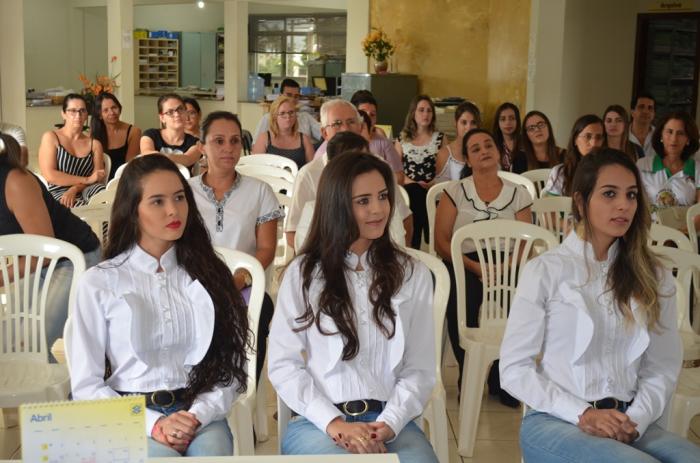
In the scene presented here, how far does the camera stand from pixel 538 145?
20.9ft

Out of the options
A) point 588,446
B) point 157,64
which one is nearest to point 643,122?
point 588,446

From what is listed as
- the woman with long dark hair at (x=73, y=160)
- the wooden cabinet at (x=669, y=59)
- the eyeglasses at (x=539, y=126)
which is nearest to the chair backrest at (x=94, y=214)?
the woman with long dark hair at (x=73, y=160)

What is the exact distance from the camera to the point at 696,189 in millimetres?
5426

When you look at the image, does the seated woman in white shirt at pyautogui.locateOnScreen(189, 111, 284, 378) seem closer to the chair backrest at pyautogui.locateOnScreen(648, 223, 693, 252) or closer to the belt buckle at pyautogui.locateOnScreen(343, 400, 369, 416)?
the belt buckle at pyautogui.locateOnScreen(343, 400, 369, 416)

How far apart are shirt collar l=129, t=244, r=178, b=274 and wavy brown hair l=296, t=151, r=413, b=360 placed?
1.26 feet

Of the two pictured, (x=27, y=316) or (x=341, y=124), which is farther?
(x=341, y=124)

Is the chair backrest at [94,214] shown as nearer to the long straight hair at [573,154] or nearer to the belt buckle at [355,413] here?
the belt buckle at [355,413]

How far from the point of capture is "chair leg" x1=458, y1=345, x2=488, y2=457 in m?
3.62

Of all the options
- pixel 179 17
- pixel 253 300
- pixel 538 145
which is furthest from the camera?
pixel 179 17

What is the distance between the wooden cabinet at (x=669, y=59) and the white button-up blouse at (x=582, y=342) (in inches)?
358

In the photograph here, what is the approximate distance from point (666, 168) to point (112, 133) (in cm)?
405

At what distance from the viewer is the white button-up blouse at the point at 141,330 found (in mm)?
2449

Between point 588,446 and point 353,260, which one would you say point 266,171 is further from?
point 588,446

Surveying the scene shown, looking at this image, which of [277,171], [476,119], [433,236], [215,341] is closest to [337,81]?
[476,119]
